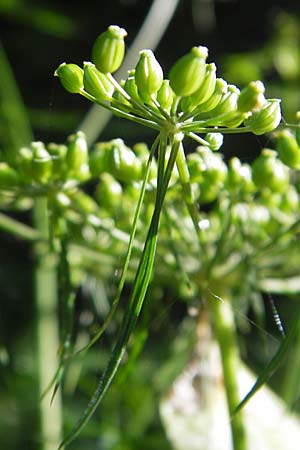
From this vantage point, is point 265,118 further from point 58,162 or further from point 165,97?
point 58,162

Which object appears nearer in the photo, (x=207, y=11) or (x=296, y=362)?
(x=296, y=362)

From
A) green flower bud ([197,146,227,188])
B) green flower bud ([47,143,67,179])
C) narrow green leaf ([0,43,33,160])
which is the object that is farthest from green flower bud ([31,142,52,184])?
narrow green leaf ([0,43,33,160])

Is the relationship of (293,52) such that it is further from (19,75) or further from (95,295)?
(95,295)

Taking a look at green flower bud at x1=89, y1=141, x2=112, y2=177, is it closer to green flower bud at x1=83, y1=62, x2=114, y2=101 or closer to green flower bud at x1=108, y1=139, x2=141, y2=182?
green flower bud at x1=108, y1=139, x2=141, y2=182

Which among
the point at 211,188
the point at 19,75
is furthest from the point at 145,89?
the point at 19,75

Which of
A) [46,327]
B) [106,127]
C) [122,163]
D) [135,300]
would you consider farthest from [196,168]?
[106,127]

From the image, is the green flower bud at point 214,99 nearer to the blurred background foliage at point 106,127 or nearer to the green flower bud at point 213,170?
the green flower bud at point 213,170
